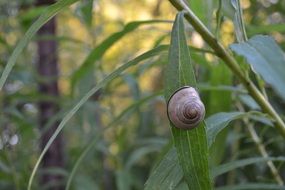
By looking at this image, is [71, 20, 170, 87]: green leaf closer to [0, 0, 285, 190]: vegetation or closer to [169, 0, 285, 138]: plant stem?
[0, 0, 285, 190]: vegetation

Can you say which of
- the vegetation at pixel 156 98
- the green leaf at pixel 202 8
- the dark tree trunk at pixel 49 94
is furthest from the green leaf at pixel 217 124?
the dark tree trunk at pixel 49 94

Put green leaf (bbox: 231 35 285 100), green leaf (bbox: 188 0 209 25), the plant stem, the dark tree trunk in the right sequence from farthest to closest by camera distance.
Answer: the dark tree trunk < green leaf (bbox: 188 0 209 25) < the plant stem < green leaf (bbox: 231 35 285 100)

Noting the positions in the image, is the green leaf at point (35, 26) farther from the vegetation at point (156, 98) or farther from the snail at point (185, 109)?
the snail at point (185, 109)

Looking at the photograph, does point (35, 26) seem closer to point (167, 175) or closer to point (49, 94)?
point (167, 175)

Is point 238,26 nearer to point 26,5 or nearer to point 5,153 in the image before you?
point 5,153

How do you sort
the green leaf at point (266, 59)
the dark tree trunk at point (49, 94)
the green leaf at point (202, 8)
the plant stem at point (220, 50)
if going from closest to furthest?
the green leaf at point (266, 59), the plant stem at point (220, 50), the green leaf at point (202, 8), the dark tree trunk at point (49, 94)

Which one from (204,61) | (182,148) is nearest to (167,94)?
(182,148)

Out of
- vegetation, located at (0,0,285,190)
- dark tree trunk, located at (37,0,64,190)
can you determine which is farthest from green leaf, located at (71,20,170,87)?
dark tree trunk, located at (37,0,64,190)
